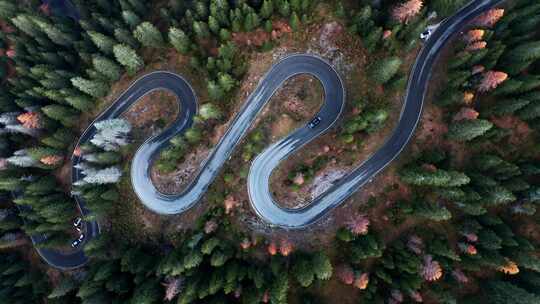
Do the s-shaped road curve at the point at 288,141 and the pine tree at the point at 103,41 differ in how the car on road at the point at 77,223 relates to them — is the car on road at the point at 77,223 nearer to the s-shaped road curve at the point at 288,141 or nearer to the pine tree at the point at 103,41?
the s-shaped road curve at the point at 288,141

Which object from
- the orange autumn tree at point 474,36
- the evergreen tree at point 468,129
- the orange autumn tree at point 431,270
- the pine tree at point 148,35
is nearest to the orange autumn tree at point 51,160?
the pine tree at point 148,35

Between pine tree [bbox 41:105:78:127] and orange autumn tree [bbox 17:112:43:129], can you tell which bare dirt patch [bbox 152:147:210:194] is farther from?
orange autumn tree [bbox 17:112:43:129]

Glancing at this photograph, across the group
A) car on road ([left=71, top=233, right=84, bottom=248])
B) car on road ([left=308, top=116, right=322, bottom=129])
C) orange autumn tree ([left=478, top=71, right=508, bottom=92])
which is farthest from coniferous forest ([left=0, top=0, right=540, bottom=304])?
car on road ([left=308, top=116, right=322, bottom=129])

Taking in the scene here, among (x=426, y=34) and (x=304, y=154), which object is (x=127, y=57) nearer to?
(x=304, y=154)

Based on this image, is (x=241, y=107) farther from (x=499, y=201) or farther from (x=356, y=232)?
(x=499, y=201)

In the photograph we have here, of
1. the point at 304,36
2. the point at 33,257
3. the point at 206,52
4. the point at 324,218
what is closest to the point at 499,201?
the point at 324,218
